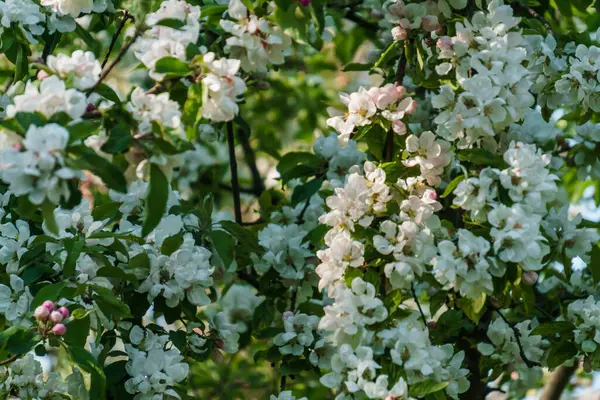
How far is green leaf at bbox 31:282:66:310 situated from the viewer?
1900 millimetres

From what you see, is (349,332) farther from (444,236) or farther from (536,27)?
(536,27)

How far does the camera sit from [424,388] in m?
1.81

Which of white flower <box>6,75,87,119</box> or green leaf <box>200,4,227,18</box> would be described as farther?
green leaf <box>200,4,227,18</box>

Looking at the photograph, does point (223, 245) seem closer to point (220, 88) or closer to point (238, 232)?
point (238, 232)

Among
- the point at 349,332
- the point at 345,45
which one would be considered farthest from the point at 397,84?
the point at 345,45

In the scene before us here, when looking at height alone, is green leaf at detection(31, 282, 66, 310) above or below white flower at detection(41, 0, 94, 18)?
below

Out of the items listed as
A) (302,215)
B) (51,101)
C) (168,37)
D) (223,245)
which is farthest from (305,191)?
(51,101)

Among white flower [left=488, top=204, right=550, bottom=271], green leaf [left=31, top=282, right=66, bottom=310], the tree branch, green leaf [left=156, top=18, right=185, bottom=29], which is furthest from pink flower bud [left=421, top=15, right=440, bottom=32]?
the tree branch

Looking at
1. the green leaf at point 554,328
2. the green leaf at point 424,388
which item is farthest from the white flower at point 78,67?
the green leaf at point 554,328

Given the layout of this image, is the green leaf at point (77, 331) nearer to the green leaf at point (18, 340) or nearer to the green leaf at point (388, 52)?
the green leaf at point (18, 340)

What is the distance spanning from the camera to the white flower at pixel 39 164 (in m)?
1.49

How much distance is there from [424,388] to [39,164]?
838mm

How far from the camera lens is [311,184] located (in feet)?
8.45

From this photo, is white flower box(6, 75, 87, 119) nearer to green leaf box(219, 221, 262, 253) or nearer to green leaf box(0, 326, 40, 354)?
green leaf box(0, 326, 40, 354)
